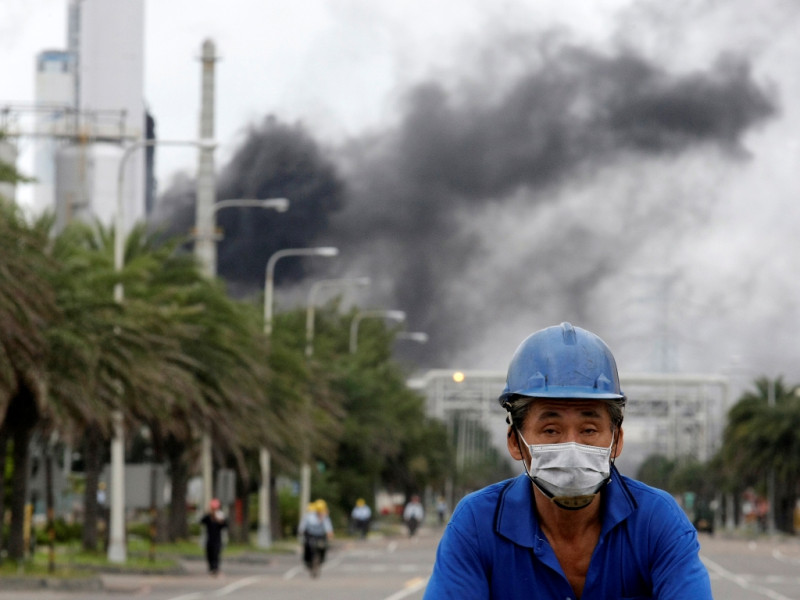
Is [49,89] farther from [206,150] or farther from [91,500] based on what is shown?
[91,500]

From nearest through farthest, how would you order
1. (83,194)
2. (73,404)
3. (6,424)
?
(73,404) → (6,424) → (83,194)

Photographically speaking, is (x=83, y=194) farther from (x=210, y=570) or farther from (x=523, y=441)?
(x=523, y=441)

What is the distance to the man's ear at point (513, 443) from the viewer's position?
4211mm

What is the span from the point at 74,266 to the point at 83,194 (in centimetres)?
7740

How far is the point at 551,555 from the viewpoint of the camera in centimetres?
400

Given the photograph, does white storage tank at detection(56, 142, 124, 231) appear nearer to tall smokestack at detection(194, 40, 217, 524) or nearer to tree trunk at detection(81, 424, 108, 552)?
tall smokestack at detection(194, 40, 217, 524)

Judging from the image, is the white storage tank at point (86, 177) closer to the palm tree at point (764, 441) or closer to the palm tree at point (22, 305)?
the palm tree at point (764, 441)

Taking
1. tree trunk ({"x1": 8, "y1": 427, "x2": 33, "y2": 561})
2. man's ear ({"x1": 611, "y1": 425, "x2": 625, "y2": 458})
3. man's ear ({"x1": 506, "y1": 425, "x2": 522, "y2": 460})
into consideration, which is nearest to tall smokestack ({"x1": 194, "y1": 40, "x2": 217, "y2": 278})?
tree trunk ({"x1": 8, "y1": 427, "x2": 33, "y2": 561})

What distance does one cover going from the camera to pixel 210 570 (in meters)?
41.8

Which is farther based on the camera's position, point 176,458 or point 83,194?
point 83,194

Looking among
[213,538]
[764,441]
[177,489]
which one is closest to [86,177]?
[764,441]

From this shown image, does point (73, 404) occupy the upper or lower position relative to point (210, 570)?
upper

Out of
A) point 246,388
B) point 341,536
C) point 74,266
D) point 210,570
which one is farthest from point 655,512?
point 341,536

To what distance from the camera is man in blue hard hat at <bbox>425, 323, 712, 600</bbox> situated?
3939mm
